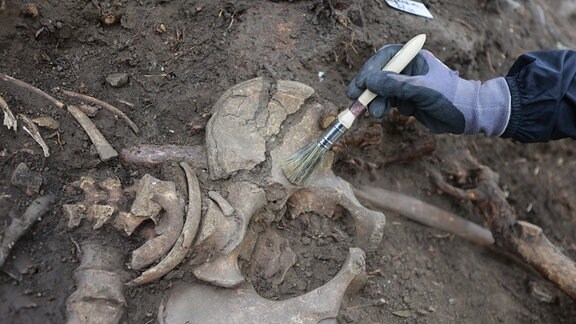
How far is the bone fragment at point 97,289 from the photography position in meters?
2.14

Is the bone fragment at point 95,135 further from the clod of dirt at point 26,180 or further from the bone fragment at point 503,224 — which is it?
the bone fragment at point 503,224

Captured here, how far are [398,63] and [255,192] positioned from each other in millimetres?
910

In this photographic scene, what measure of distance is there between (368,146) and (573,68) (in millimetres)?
1168

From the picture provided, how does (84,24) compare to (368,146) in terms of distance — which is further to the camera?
(368,146)

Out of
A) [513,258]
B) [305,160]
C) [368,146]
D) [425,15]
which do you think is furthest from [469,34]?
[305,160]

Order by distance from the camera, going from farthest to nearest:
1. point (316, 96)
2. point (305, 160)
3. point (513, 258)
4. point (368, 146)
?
point (513, 258), point (368, 146), point (316, 96), point (305, 160)

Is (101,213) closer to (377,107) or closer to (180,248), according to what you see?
(180,248)

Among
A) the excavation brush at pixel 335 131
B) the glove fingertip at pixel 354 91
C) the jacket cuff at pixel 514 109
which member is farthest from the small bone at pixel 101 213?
the jacket cuff at pixel 514 109

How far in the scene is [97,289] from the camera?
2186 mm

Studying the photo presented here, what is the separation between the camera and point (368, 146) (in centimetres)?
325

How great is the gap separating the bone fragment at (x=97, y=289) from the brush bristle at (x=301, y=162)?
84cm

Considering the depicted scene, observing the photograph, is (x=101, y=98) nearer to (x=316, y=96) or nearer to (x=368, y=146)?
(x=316, y=96)

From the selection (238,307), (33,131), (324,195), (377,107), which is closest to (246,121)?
(324,195)

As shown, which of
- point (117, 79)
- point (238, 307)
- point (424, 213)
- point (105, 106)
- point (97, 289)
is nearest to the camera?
point (97, 289)
